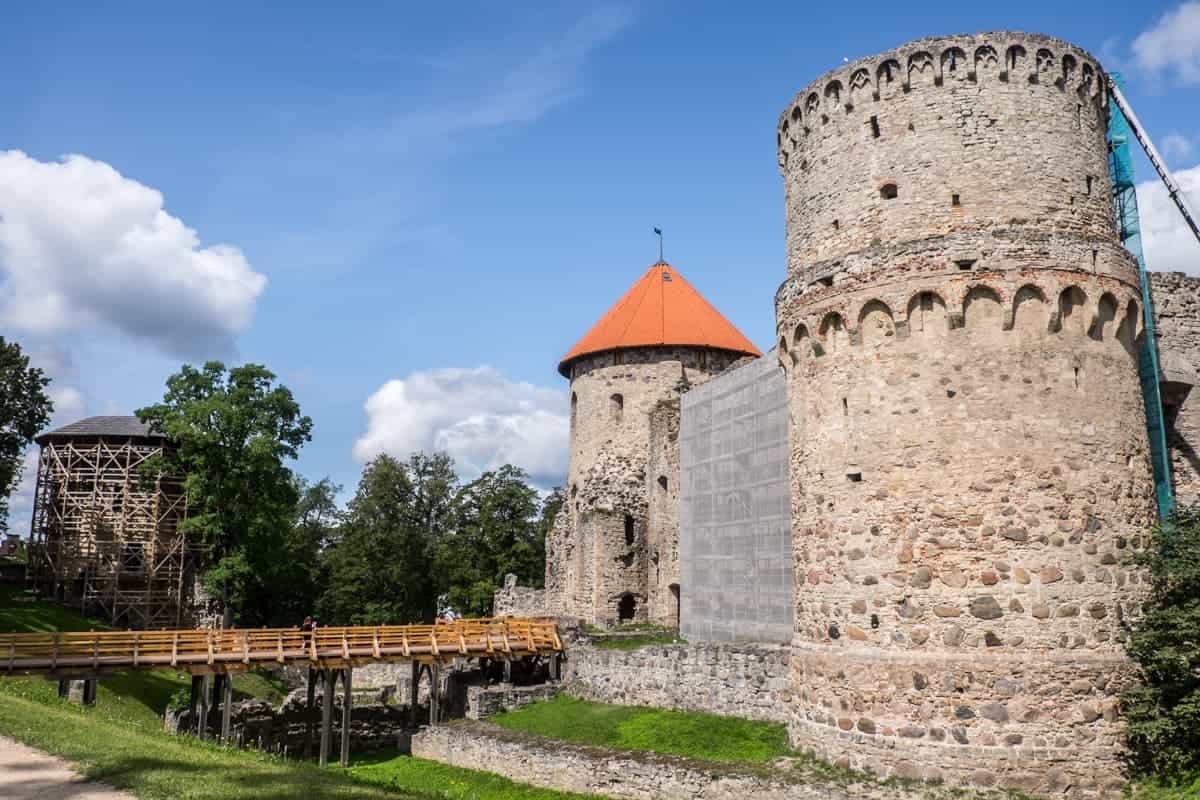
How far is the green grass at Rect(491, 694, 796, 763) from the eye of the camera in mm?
14469

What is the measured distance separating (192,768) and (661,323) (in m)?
22.8

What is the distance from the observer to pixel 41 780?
9.91 meters

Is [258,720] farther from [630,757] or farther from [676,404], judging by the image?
[676,404]

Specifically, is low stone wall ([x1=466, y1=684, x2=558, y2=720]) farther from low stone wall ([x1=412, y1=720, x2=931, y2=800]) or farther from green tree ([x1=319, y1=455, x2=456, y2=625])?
green tree ([x1=319, y1=455, x2=456, y2=625])

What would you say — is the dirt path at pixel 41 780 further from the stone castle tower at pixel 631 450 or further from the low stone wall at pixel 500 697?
the stone castle tower at pixel 631 450

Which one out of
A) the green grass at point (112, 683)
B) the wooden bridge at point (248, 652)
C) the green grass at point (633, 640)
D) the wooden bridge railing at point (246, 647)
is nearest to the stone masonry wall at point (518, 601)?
the green grass at point (112, 683)

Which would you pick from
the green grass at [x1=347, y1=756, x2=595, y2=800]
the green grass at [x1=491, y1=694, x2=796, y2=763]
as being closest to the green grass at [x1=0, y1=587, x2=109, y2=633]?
the green grass at [x1=347, y1=756, x2=595, y2=800]

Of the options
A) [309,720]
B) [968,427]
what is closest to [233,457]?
[309,720]

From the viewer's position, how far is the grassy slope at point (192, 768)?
983cm

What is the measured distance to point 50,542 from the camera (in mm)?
37906

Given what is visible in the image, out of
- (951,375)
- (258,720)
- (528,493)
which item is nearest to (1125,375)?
(951,375)

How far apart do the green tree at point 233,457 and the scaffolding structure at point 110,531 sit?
24.8ft

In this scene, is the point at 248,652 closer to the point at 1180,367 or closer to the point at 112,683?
the point at 112,683

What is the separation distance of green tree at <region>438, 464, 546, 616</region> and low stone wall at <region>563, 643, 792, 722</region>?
73.7ft
